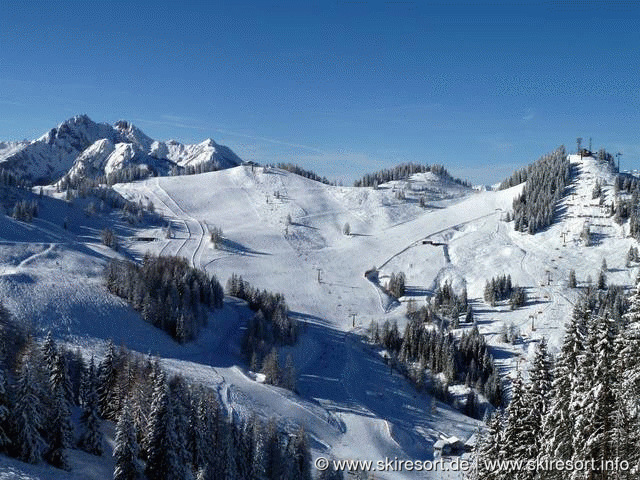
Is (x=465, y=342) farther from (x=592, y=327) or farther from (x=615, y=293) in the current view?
(x=592, y=327)

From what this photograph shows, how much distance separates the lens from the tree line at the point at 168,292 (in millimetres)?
117688

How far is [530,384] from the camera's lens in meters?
28.7

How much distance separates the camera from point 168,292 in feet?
420

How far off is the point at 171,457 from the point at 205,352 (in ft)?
238

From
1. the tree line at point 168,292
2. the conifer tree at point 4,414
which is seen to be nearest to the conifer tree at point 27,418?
the conifer tree at point 4,414

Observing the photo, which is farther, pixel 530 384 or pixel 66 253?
pixel 66 253

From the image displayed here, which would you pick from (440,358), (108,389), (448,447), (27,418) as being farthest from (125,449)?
(440,358)

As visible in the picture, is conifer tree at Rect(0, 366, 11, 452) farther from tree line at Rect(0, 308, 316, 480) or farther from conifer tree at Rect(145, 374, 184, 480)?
conifer tree at Rect(145, 374, 184, 480)

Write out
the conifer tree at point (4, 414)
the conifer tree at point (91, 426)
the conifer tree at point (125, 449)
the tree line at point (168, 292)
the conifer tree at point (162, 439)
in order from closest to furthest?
1. the conifer tree at point (4, 414)
2. the conifer tree at point (125, 449)
3. the conifer tree at point (162, 439)
4. the conifer tree at point (91, 426)
5. the tree line at point (168, 292)

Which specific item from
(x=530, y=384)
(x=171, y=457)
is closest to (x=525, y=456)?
(x=530, y=384)

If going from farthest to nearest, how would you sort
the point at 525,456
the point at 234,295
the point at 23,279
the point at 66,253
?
the point at 234,295 < the point at 66,253 < the point at 23,279 < the point at 525,456

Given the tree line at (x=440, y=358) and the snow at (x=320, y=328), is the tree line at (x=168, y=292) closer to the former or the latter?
the snow at (x=320, y=328)

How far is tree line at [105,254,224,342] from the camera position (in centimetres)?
11769

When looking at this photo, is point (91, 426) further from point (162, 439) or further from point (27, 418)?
point (27, 418)
